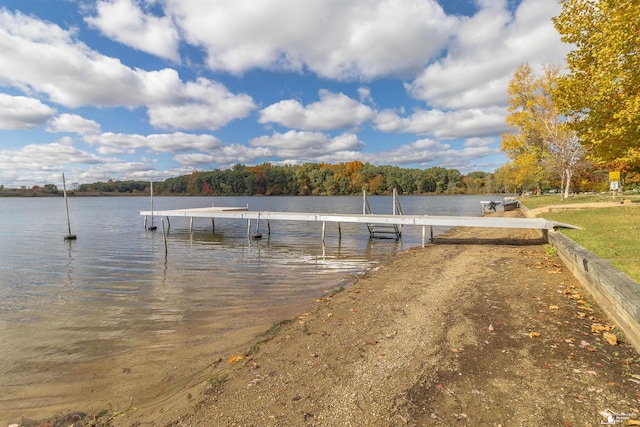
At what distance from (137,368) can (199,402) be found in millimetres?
2041

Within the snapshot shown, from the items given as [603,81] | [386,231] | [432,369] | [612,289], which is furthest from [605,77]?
[386,231]

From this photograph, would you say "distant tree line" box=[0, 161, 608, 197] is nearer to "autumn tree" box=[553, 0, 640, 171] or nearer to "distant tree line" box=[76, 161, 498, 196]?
"distant tree line" box=[76, 161, 498, 196]

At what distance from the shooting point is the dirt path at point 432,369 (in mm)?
3326

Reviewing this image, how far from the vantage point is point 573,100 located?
11445 millimetres

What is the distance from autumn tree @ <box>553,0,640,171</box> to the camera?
929 centimetres

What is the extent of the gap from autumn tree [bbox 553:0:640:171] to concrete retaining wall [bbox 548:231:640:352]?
15.9 ft

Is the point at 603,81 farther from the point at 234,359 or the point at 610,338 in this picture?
the point at 234,359

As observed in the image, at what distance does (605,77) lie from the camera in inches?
382

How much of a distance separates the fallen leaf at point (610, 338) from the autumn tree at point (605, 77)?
7.34 metres

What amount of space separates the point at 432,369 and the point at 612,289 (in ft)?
11.1

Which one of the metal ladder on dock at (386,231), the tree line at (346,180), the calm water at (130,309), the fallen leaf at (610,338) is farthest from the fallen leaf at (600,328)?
the tree line at (346,180)

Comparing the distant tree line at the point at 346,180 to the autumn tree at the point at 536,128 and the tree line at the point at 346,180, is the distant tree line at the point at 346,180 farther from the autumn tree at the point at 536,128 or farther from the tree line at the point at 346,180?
the autumn tree at the point at 536,128

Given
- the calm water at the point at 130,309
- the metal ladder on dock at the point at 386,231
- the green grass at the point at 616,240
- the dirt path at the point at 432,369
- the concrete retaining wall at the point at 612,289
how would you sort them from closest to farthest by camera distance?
the dirt path at the point at 432,369, the concrete retaining wall at the point at 612,289, the calm water at the point at 130,309, the green grass at the point at 616,240, the metal ladder on dock at the point at 386,231

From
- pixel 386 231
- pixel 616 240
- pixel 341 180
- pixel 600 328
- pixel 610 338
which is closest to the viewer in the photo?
pixel 610 338
